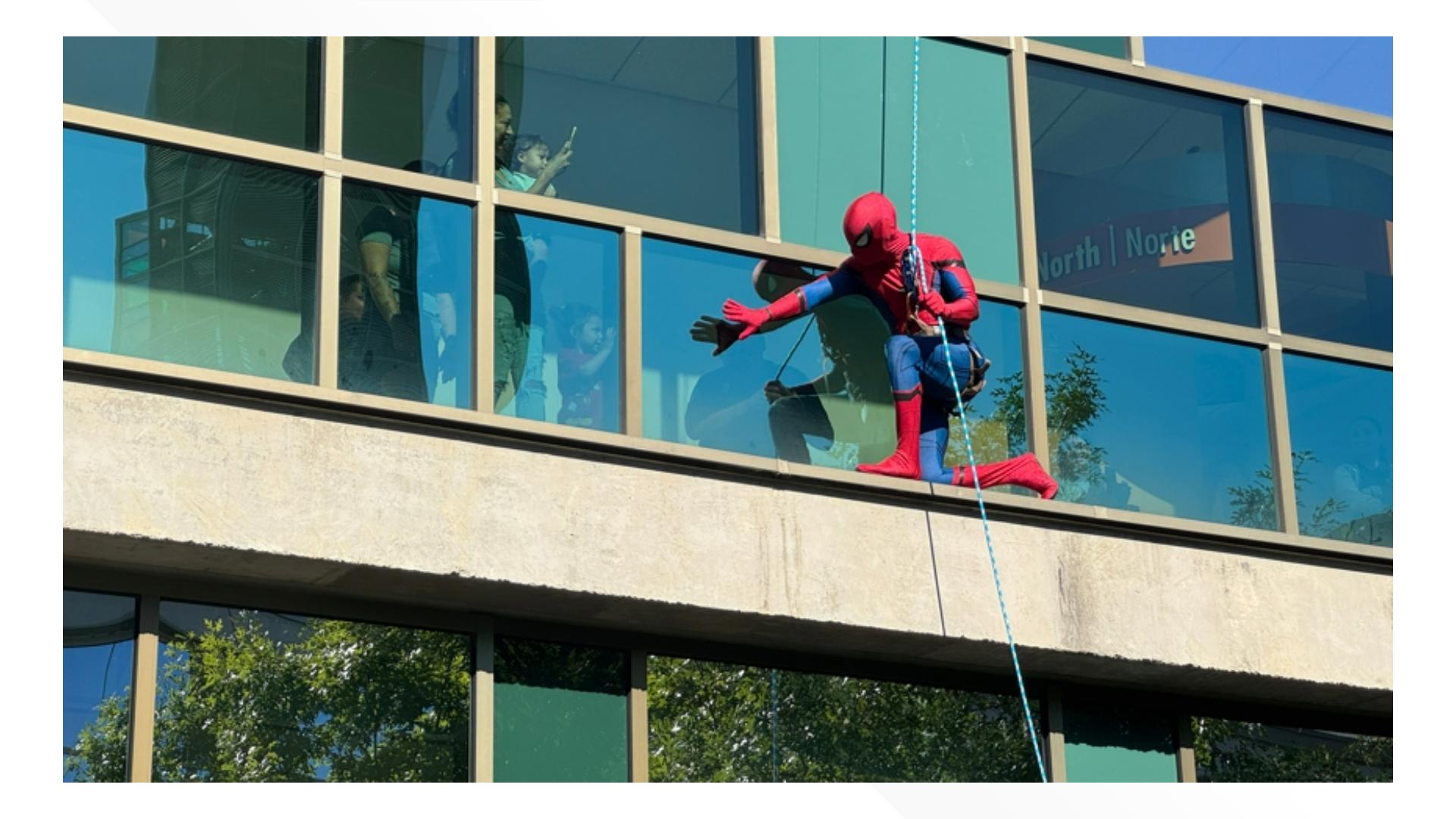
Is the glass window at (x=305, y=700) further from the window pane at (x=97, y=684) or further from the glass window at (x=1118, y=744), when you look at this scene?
the glass window at (x=1118, y=744)

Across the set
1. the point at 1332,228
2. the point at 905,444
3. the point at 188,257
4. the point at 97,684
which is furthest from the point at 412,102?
the point at 1332,228

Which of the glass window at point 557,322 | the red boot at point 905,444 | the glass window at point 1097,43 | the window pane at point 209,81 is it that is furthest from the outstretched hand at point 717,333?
the glass window at point 1097,43

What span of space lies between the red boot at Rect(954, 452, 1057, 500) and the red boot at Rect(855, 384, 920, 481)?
248mm

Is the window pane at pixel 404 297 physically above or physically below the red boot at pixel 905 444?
above

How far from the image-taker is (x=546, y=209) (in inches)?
460

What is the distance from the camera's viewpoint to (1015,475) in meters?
12.2

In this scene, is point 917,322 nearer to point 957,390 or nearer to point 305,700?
point 957,390

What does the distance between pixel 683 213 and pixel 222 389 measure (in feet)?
8.11

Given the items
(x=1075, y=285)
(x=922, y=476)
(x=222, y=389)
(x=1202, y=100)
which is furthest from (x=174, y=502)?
(x=1202, y=100)

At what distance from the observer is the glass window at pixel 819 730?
11547mm

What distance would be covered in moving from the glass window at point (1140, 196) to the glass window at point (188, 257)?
3.78m

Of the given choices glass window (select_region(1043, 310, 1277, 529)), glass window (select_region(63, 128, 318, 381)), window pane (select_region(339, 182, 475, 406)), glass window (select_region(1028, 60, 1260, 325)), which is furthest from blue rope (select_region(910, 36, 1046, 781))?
glass window (select_region(63, 128, 318, 381))

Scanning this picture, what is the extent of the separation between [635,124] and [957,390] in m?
1.89

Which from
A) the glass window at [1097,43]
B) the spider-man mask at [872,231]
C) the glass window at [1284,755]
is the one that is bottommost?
the glass window at [1284,755]
